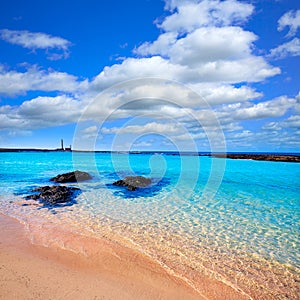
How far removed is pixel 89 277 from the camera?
5.34 m

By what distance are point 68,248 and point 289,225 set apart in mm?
9238

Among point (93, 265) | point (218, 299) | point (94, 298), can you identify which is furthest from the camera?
point (93, 265)

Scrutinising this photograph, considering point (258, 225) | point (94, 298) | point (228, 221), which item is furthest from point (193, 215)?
point (94, 298)

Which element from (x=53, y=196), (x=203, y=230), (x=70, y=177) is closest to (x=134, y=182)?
(x=70, y=177)

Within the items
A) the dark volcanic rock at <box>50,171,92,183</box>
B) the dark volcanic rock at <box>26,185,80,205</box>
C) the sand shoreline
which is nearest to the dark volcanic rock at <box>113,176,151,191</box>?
the dark volcanic rock at <box>50,171,92,183</box>

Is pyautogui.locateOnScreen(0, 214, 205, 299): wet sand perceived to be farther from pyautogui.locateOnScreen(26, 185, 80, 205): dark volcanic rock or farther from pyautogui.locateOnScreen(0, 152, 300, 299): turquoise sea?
pyautogui.locateOnScreen(26, 185, 80, 205): dark volcanic rock

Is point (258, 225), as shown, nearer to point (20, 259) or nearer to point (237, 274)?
point (237, 274)

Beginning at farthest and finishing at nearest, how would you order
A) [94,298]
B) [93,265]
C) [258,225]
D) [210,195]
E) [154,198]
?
[210,195] → [154,198] → [258,225] → [93,265] → [94,298]

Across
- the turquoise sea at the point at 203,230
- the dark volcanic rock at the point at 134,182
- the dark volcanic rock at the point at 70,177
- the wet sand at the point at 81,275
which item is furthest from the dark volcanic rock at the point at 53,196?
the wet sand at the point at 81,275

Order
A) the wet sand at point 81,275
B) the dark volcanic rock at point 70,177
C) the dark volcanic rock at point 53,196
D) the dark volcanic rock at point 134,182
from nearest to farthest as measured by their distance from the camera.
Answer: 1. the wet sand at point 81,275
2. the dark volcanic rock at point 53,196
3. the dark volcanic rock at point 134,182
4. the dark volcanic rock at point 70,177

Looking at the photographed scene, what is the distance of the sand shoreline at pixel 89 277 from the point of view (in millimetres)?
4750

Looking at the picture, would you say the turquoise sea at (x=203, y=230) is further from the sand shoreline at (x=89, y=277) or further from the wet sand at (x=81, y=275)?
the wet sand at (x=81, y=275)

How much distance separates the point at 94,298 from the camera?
4578mm

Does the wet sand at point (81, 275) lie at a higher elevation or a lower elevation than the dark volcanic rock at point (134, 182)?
lower
